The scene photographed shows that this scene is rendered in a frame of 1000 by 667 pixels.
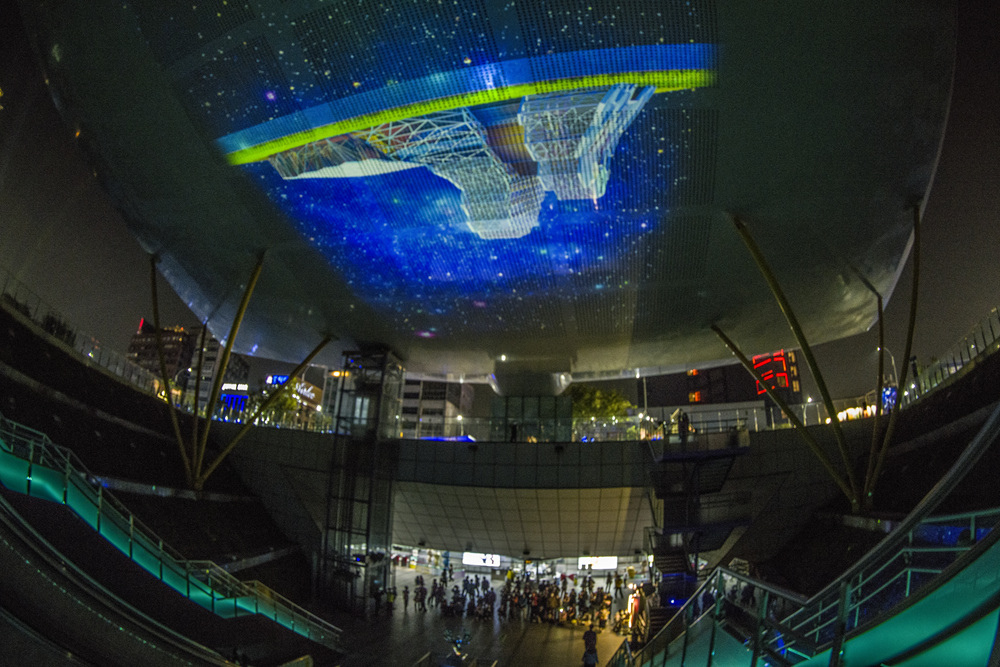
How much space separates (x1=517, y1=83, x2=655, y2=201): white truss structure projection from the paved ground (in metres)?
10.7

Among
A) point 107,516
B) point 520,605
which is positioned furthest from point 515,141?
point 520,605

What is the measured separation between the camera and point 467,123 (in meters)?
11.5

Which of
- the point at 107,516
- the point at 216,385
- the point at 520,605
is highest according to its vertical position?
the point at 216,385

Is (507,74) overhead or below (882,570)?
overhead

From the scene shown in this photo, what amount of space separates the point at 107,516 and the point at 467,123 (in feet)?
31.1

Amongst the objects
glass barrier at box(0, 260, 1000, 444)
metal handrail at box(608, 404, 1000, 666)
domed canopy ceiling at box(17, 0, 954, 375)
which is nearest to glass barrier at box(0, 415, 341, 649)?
domed canopy ceiling at box(17, 0, 954, 375)

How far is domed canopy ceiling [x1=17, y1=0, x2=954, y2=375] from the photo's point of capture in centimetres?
941

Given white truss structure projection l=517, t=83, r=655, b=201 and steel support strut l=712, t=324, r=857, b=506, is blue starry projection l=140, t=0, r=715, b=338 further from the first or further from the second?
steel support strut l=712, t=324, r=857, b=506

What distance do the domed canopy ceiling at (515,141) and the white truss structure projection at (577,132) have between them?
0.05m

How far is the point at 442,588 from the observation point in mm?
23078

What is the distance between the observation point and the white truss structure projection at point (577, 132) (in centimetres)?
1061

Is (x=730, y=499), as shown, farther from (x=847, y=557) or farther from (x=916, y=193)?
(x=916, y=193)

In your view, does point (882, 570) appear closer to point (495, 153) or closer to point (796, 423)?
point (495, 153)

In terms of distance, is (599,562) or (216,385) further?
(599,562)
